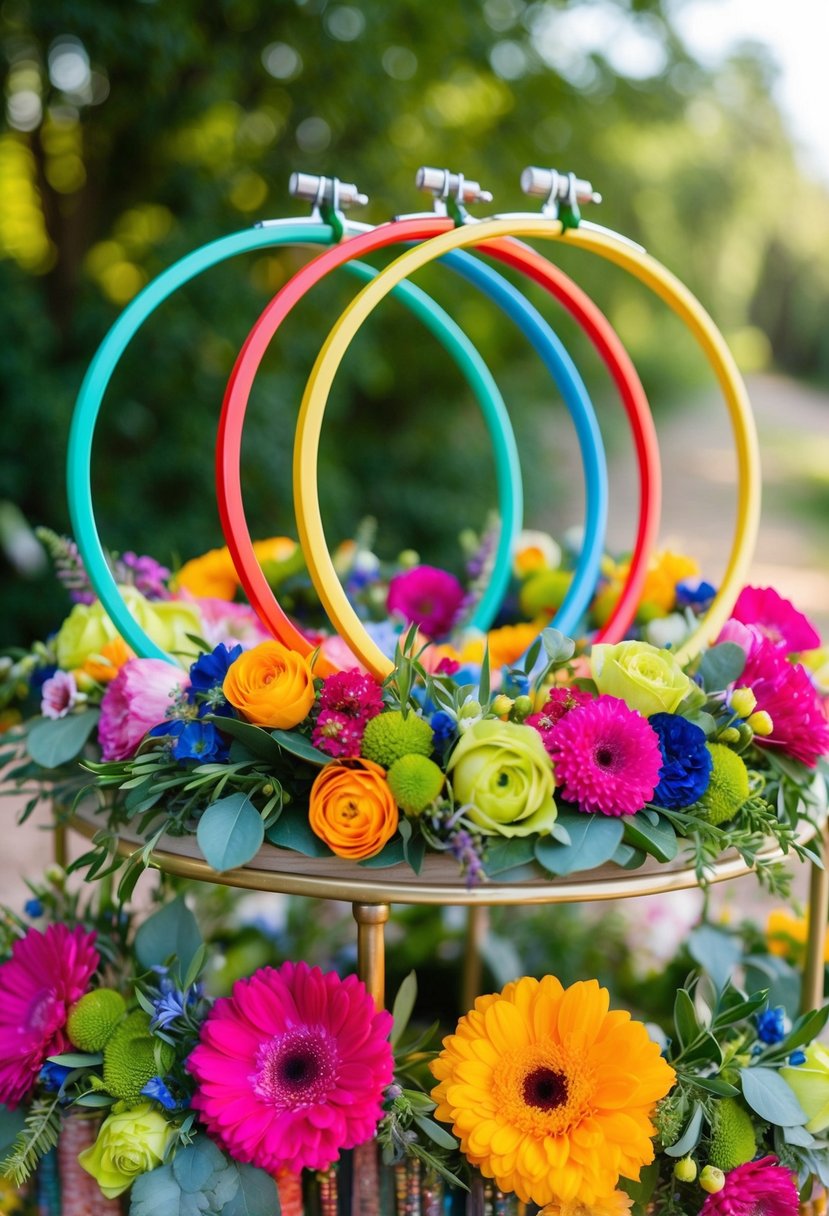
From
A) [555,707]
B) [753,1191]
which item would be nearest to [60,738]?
[555,707]

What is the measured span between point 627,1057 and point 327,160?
14.8 feet

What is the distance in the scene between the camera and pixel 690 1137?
1.07 meters

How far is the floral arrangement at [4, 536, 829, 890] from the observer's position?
99 centimetres

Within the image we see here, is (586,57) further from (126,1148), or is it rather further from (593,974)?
(126,1148)

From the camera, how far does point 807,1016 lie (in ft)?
3.83

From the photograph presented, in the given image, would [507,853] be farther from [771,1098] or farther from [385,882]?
[771,1098]

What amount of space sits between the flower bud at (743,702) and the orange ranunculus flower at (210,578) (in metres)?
0.86

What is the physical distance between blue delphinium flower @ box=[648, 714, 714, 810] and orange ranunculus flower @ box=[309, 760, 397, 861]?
11.0 inches

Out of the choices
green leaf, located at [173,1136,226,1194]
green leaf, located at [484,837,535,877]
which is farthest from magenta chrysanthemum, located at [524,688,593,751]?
green leaf, located at [173,1136,226,1194]

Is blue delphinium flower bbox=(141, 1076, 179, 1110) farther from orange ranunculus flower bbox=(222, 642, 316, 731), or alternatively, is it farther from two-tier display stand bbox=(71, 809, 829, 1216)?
orange ranunculus flower bbox=(222, 642, 316, 731)

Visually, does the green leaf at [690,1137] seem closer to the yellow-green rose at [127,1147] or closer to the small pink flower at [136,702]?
the yellow-green rose at [127,1147]

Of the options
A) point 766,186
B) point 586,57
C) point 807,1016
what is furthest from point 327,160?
point 766,186

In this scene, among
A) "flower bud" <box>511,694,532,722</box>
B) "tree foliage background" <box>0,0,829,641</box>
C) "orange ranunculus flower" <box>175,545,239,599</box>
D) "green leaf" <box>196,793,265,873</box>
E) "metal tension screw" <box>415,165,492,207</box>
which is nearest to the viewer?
"green leaf" <box>196,793,265,873</box>

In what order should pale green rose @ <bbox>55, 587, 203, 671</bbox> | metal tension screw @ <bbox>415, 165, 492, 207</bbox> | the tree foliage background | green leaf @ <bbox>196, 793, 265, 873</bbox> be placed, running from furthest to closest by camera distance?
the tree foliage background < pale green rose @ <bbox>55, 587, 203, 671</bbox> < metal tension screw @ <bbox>415, 165, 492, 207</bbox> < green leaf @ <bbox>196, 793, 265, 873</bbox>
